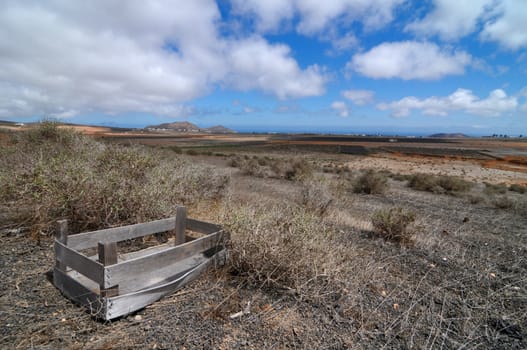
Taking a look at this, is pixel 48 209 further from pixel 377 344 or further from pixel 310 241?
pixel 377 344

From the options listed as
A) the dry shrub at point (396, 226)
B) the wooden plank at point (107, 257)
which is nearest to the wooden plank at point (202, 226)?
the wooden plank at point (107, 257)

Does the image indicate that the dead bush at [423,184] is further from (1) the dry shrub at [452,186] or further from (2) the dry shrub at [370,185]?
(2) the dry shrub at [370,185]

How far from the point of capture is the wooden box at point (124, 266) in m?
2.55

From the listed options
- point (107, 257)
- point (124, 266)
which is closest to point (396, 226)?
point (124, 266)

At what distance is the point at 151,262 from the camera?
284 cm

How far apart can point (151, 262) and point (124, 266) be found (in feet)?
0.95

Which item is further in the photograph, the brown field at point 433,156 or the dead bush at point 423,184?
the brown field at point 433,156

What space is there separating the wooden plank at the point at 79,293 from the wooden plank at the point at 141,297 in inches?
3.6

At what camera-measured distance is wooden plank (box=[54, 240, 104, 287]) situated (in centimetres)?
253

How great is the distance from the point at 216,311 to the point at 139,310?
2.42 feet

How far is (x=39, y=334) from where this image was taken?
7.84ft

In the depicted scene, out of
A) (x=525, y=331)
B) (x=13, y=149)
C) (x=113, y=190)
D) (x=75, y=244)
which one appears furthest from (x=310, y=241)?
(x=13, y=149)

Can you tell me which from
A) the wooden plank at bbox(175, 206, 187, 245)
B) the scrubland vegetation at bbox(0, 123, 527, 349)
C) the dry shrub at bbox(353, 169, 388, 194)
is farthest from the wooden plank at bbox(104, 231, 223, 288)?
the dry shrub at bbox(353, 169, 388, 194)

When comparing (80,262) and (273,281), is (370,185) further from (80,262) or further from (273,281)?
(80,262)
